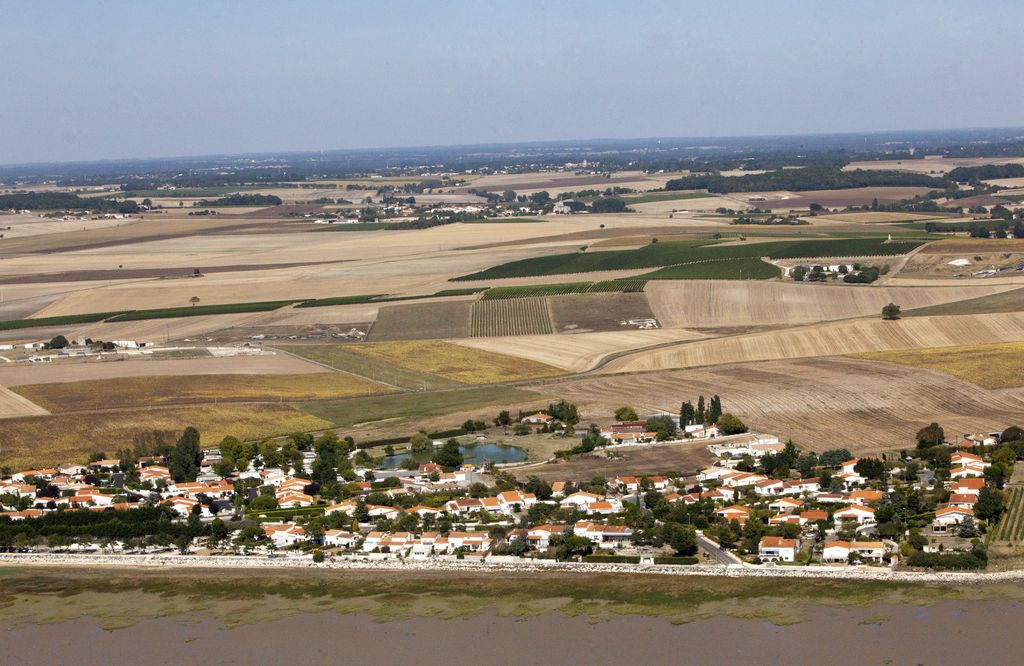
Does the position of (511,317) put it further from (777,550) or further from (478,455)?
(777,550)

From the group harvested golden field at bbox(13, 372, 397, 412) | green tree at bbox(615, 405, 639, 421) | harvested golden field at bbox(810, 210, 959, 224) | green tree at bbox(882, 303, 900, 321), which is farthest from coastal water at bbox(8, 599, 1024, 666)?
harvested golden field at bbox(810, 210, 959, 224)

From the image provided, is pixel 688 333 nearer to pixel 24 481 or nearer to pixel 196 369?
pixel 196 369

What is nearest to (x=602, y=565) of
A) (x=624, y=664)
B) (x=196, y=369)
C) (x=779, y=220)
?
(x=624, y=664)

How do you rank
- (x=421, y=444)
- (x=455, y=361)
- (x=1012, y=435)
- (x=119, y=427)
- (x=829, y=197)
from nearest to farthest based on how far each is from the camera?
1. (x=1012, y=435)
2. (x=421, y=444)
3. (x=119, y=427)
4. (x=455, y=361)
5. (x=829, y=197)

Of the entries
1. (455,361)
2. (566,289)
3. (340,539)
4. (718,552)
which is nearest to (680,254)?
(566,289)

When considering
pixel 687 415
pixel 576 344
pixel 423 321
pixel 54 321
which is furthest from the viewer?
pixel 54 321

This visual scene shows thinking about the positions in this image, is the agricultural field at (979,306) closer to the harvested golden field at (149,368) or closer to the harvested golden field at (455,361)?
the harvested golden field at (455,361)

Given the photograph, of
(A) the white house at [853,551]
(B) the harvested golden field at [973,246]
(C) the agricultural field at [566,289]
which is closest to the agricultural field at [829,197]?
(B) the harvested golden field at [973,246]
